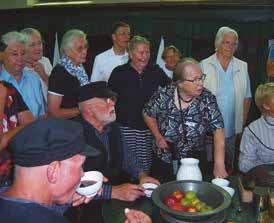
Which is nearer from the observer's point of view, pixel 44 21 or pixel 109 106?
pixel 109 106

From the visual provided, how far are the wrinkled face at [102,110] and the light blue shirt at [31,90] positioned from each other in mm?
737

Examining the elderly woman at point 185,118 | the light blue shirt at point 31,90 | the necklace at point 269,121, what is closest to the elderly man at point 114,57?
the light blue shirt at point 31,90

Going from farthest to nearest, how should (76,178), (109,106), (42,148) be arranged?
(109,106)
(76,178)
(42,148)

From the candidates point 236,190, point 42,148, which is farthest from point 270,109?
point 42,148

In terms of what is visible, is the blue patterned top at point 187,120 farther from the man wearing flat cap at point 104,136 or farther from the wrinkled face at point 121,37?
the wrinkled face at point 121,37

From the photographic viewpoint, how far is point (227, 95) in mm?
3736

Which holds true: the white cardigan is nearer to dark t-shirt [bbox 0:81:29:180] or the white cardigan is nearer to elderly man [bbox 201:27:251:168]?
elderly man [bbox 201:27:251:168]

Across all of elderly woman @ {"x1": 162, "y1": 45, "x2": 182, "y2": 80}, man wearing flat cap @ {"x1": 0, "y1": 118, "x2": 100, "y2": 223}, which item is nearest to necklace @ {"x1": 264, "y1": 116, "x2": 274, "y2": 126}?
elderly woman @ {"x1": 162, "y1": 45, "x2": 182, "y2": 80}

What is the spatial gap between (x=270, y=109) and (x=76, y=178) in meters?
Answer: 1.87

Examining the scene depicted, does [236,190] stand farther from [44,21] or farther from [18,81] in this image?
[44,21]

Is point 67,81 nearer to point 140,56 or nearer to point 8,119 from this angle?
point 140,56

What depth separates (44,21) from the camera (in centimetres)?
536

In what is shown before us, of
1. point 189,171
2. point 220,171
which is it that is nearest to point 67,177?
point 189,171

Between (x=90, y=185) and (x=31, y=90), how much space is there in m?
1.45
